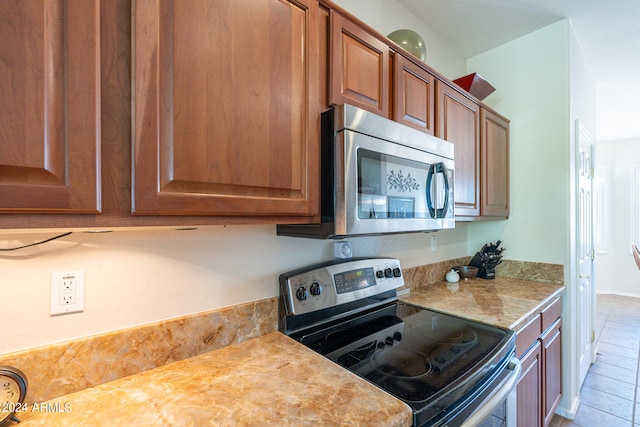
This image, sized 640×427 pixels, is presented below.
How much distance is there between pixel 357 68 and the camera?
3.86 feet

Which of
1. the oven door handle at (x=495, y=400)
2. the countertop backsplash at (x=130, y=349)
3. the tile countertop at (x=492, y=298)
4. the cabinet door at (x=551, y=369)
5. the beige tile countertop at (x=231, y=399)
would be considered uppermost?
the countertop backsplash at (x=130, y=349)

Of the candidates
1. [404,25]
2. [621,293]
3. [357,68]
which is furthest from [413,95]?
[621,293]

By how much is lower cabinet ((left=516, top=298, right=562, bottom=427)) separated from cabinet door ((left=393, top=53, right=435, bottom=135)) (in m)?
1.10

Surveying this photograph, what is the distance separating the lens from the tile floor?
209 centimetres

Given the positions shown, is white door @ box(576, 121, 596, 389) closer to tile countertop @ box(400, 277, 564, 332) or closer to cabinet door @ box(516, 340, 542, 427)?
tile countertop @ box(400, 277, 564, 332)

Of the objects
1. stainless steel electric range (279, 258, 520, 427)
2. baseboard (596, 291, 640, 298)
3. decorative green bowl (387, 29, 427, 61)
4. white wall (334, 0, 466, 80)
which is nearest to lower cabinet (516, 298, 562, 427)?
stainless steel electric range (279, 258, 520, 427)

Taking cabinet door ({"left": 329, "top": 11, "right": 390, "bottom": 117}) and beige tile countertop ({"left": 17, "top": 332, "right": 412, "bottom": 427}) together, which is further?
cabinet door ({"left": 329, "top": 11, "right": 390, "bottom": 117})

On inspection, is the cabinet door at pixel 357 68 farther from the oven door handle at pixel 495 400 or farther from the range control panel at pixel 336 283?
the oven door handle at pixel 495 400

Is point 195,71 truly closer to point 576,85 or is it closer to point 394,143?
point 394,143

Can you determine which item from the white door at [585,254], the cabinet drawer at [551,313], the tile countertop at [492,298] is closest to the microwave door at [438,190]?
the tile countertop at [492,298]

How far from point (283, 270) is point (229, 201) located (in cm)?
60

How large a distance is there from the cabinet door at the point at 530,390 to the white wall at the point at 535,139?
85 cm

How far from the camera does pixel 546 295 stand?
5.94 feet

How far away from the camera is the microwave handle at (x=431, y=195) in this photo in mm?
1362
